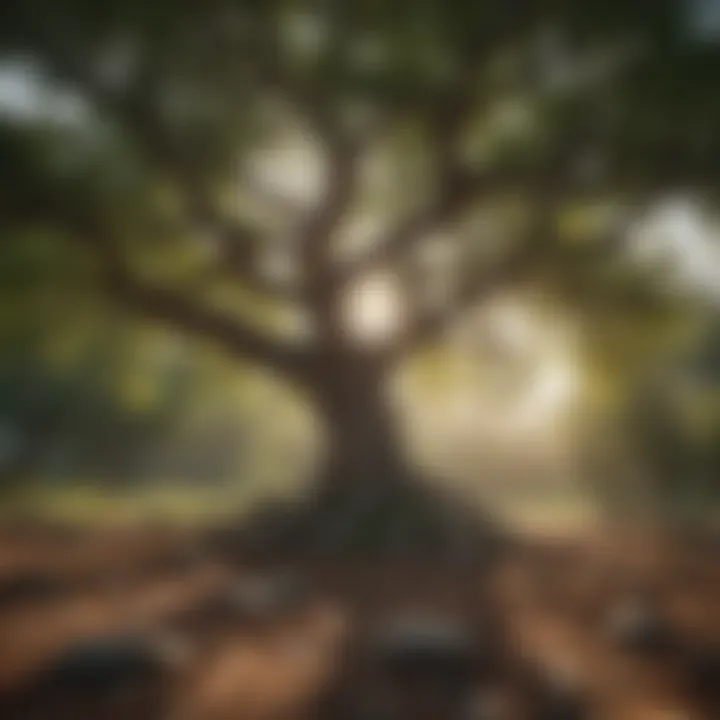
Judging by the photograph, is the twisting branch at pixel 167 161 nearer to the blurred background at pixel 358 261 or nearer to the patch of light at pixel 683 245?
the blurred background at pixel 358 261

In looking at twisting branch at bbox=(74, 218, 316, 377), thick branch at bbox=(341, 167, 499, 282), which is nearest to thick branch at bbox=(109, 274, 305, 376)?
twisting branch at bbox=(74, 218, 316, 377)

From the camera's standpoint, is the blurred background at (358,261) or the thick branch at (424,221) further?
the thick branch at (424,221)

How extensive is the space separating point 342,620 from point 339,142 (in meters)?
0.71

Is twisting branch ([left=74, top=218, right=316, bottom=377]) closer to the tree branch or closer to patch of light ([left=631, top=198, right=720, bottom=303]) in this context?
the tree branch

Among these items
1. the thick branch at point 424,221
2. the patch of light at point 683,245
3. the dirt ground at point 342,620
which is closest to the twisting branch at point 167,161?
the thick branch at point 424,221

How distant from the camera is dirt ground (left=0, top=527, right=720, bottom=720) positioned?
1.25 meters

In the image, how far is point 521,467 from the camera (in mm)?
1414

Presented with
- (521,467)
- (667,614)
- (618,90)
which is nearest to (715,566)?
(667,614)

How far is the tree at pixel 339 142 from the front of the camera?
4.91 ft

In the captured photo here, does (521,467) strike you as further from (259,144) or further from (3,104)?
(3,104)

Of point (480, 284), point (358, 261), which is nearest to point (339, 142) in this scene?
point (358, 261)

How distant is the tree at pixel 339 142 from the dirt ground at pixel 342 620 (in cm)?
33

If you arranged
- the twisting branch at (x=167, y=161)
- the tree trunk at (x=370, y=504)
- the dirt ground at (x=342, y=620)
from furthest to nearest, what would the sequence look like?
the twisting branch at (x=167, y=161)
the tree trunk at (x=370, y=504)
the dirt ground at (x=342, y=620)

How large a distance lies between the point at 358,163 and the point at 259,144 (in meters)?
0.15
